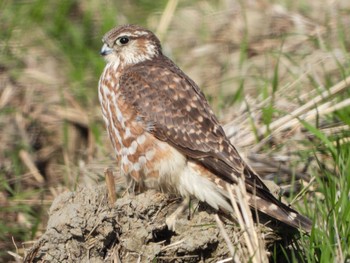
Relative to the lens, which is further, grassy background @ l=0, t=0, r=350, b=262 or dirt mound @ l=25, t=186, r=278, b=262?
grassy background @ l=0, t=0, r=350, b=262

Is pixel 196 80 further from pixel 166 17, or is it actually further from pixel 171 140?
pixel 171 140

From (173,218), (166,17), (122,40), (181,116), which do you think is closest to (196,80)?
(166,17)

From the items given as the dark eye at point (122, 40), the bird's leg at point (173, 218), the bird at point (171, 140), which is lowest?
the bird's leg at point (173, 218)

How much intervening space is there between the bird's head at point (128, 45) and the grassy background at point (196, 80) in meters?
1.07

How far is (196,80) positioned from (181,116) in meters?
2.50

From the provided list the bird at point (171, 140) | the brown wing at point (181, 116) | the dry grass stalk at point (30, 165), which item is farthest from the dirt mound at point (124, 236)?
the dry grass stalk at point (30, 165)

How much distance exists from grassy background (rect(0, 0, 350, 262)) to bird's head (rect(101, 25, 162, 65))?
3.50ft

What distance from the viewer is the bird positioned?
19.3 ft

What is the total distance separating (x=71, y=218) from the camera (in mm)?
5355

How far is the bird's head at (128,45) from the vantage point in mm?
6703

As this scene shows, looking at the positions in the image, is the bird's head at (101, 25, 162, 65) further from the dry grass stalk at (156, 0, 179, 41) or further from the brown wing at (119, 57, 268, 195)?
the dry grass stalk at (156, 0, 179, 41)

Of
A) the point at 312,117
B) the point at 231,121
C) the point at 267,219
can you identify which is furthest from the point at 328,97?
the point at 267,219

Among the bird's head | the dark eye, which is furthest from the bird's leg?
the dark eye

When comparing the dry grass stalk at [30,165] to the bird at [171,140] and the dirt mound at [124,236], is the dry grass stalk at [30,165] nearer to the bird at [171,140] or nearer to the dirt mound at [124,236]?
the bird at [171,140]
